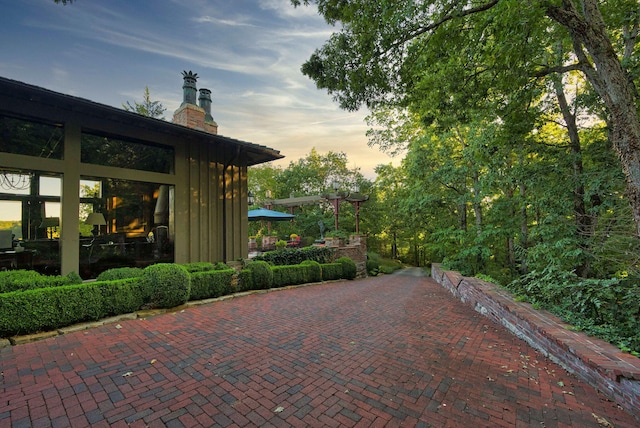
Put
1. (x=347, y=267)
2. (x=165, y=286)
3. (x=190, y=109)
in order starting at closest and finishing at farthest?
(x=165, y=286) < (x=190, y=109) < (x=347, y=267)

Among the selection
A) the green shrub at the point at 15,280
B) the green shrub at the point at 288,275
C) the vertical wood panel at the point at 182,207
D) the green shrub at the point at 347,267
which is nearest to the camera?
the green shrub at the point at 15,280

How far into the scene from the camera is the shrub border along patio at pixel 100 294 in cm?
313

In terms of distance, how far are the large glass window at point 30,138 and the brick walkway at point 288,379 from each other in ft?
10.3

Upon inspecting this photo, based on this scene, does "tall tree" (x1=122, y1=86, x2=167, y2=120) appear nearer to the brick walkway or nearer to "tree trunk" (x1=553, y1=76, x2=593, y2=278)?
the brick walkway

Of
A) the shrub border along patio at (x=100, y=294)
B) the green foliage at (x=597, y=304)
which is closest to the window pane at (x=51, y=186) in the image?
the shrub border along patio at (x=100, y=294)

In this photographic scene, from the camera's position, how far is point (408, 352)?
119 inches

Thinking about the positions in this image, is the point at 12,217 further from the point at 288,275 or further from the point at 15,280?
the point at 288,275

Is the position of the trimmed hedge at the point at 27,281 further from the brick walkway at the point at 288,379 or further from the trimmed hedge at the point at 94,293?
the brick walkway at the point at 288,379

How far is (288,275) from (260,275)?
109cm

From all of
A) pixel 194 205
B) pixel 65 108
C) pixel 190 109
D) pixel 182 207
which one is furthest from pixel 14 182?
pixel 190 109

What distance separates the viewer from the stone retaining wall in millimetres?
2102

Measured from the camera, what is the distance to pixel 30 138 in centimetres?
434

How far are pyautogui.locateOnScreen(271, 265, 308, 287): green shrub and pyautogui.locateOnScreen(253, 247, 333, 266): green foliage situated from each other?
0.68 metres

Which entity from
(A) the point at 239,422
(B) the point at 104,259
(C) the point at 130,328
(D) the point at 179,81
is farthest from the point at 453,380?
(D) the point at 179,81
